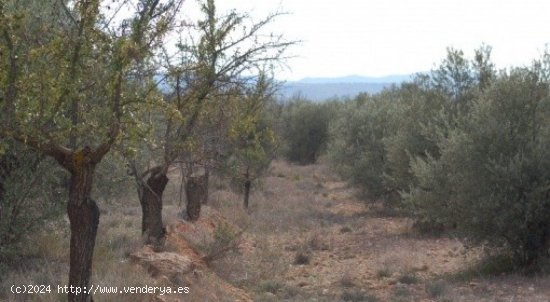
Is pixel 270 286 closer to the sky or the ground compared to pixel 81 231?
closer to the ground

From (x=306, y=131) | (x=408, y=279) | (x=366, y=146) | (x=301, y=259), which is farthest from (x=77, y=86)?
(x=306, y=131)

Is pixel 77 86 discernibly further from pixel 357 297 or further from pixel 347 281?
pixel 347 281

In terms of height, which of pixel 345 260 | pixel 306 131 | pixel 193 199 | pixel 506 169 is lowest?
pixel 345 260

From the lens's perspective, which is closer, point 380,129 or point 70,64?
point 70,64

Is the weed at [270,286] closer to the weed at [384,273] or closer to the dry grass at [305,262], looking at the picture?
the dry grass at [305,262]

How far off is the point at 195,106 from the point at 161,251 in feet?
9.00

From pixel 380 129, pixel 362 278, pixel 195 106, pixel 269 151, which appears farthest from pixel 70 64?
pixel 269 151

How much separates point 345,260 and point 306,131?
24.5m

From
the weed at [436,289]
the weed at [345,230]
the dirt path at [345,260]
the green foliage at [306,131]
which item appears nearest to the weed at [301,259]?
the dirt path at [345,260]

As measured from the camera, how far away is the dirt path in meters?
10.6

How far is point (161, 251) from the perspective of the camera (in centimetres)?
1134

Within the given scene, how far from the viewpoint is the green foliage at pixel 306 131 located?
3872 cm

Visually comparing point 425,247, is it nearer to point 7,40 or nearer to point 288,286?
point 288,286

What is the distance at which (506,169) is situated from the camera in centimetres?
1124
